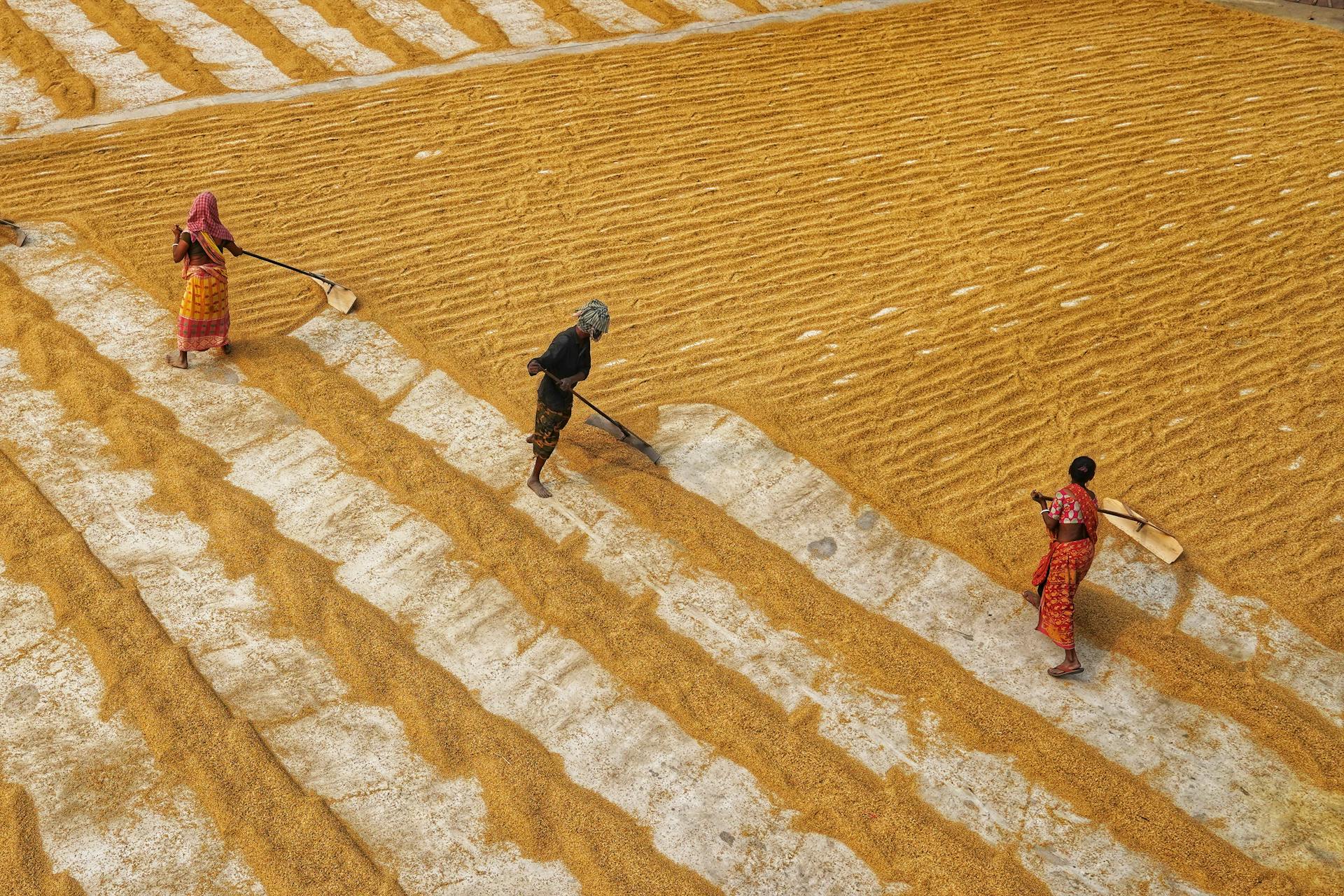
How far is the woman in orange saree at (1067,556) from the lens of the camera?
5.26m

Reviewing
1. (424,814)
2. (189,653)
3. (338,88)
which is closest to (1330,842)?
(424,814)

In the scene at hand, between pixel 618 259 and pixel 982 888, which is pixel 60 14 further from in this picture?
pixel 982 888

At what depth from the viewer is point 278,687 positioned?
507 cm

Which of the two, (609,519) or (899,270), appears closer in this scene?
(609,519)

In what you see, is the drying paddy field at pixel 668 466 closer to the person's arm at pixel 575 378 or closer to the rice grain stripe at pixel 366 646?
the rice grain stripe at pixel 366 646

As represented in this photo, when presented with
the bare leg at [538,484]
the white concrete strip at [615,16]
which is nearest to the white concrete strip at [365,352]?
the bare leg at [538,484]

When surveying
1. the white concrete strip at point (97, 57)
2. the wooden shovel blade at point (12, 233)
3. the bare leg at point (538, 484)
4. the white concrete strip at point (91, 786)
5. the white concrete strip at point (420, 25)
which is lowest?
the white concrete strip at point (91, 786)

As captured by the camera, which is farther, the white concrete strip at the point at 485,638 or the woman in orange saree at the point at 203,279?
the woman in orange saree at the point at 203,279

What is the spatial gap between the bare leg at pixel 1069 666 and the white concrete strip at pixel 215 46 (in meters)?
8.70

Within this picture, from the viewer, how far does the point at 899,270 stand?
812cm

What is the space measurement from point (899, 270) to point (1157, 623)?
3389 millimetres

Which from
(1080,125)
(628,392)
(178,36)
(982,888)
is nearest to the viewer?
(982,888)

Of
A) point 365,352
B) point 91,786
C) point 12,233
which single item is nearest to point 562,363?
point 365,352

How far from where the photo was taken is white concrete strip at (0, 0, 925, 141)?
31.1 feet
